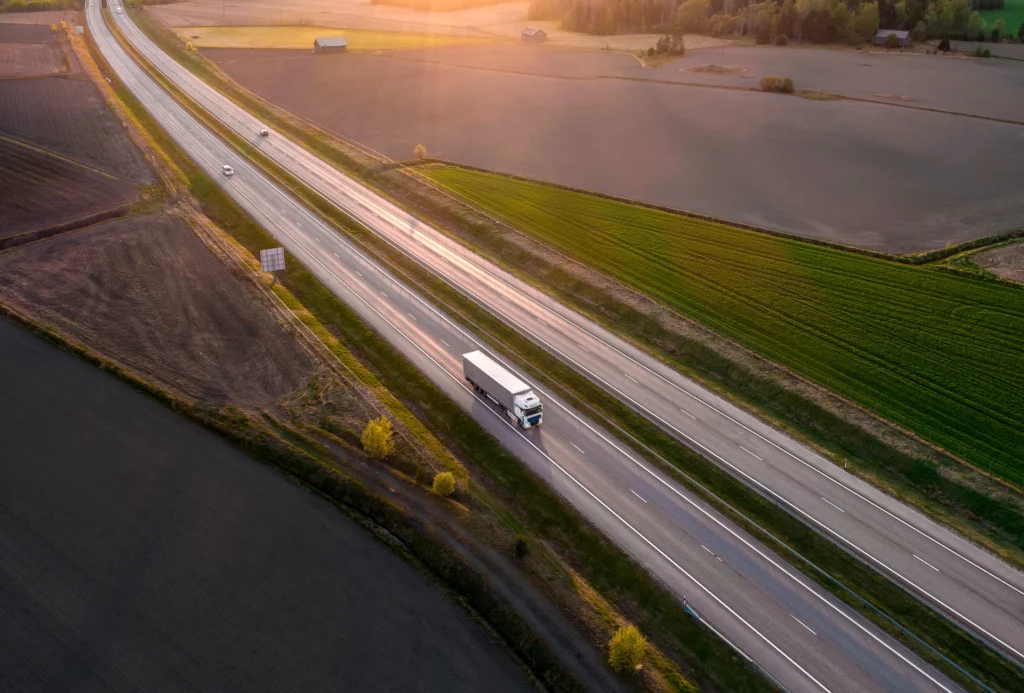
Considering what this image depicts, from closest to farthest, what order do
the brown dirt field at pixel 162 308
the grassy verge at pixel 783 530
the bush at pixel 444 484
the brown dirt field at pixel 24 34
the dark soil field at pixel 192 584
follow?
the dark soil field at pixel 192 584, the grassy verge at pixel 783 530, the bush at pixel 444 484, the brown dirt field at pixel 162 308, the brown dirt field at pixel 24 34

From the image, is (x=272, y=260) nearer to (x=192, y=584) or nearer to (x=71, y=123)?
(x=192, y=584)

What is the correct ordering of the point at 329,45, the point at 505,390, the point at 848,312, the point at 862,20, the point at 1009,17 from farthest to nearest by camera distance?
the point at 1009,17 < the point at 329,45 < the point at 862,20 < the point at 848,312 < the point at 505,390

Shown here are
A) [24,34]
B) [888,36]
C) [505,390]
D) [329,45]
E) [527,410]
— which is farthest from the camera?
[24,34]

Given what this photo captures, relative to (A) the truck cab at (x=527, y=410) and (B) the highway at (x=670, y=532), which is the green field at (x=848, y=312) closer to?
(B) the highway at (x=670, y=532)

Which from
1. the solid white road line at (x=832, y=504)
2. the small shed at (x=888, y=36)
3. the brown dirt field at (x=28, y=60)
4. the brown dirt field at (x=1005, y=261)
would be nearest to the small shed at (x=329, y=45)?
the brown dirt field at (x=28, y=60)

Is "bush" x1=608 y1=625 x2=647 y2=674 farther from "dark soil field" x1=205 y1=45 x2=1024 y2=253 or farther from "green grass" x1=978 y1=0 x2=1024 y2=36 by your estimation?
"green grass" x1=978 y1=0 x2=1024 y2=36

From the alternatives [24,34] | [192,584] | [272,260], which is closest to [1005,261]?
[272,260]
